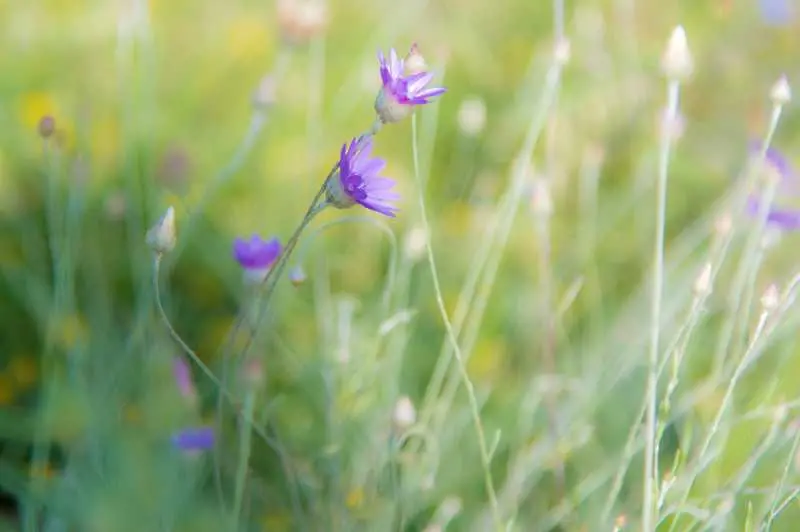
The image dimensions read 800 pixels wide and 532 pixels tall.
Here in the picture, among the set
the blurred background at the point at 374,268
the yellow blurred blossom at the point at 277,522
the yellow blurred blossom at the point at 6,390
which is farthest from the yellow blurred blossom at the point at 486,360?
the yellow blurred blossom at the point at 6,390

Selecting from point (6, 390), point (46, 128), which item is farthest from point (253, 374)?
point (6, 390)

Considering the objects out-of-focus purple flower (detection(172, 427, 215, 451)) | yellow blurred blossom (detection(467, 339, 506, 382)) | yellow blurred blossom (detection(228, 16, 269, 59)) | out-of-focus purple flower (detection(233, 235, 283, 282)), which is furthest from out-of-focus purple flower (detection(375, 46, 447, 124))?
yellow blurred blossom (detection(228, 16, 269, 59))

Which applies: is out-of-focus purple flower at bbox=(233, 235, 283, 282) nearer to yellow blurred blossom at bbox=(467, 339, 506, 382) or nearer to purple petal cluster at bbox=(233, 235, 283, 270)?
purple petal cluster at bbox=(233, 235, 283, 270)

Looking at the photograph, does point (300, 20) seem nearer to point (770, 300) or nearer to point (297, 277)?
point (297, 277)

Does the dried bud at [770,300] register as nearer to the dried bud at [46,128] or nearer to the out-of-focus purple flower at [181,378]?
the out-of-focus purple flower at [181,378]

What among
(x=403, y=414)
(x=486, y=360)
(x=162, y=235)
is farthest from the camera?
(x=486, y=360)

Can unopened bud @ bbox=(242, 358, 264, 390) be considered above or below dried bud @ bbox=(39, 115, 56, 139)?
below

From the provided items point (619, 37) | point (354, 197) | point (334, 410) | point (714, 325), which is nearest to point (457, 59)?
point (619, 37)
